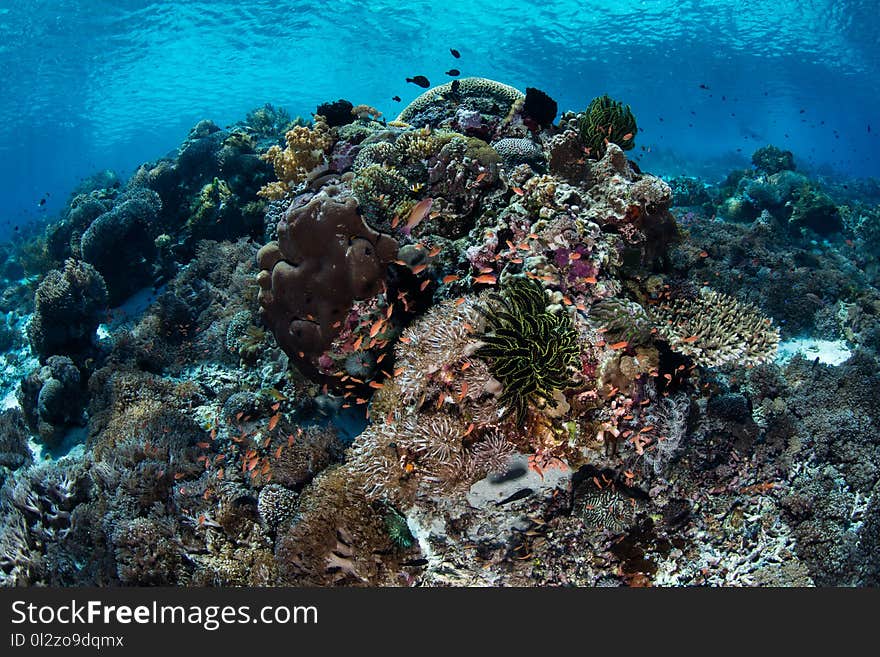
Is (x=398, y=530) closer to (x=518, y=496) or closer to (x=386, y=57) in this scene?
(x=518, y=496)

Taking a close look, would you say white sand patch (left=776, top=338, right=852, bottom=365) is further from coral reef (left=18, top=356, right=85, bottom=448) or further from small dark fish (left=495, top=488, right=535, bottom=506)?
coral reef (left=18, top=356, right=85, bottom=448)

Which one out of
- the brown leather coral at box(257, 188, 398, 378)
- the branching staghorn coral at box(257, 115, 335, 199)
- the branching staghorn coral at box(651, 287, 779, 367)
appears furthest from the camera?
the branching staghorn coral at box(257, 115, 335, 199)

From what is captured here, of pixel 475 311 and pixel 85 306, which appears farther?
pixel 85 306

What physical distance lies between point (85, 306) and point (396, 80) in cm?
7317

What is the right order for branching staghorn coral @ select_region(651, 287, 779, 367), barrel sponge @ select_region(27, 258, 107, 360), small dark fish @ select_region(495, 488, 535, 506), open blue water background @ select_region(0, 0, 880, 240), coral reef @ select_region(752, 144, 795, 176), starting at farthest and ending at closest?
open blue water background @ select_region(0, 0, 880, 240), coral reef @ select_region(752, 144, 795, 176), barrel sponge @ select_region(27, 258, 107, 360), branching staghorn coral @ select_region(651, 287, 779, 367), small dark fish @ select_region(495, 488, 535, 506)

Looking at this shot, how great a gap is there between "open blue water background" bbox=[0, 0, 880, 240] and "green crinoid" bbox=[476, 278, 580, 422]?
108ft

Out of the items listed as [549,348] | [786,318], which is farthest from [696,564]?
[786,318]

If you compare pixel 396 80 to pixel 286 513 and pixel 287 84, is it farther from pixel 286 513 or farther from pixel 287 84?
pixel 286 513

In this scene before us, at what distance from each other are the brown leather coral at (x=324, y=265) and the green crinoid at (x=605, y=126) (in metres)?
4.41

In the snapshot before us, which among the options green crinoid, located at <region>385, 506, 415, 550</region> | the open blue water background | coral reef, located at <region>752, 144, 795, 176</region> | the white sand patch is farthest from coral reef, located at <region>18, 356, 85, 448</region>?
coral reef, located at <region>752, 144, 795, 176</region>

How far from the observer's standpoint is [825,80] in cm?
5712

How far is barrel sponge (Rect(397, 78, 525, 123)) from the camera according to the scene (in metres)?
10.8

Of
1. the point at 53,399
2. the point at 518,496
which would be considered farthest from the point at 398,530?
the point at 53,399

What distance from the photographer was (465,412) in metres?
4.63
